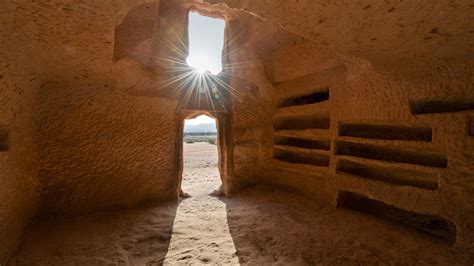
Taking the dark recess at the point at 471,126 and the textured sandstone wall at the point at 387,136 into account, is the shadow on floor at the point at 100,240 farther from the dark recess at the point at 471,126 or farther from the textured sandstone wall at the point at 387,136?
the dark recess at the point at 471,126

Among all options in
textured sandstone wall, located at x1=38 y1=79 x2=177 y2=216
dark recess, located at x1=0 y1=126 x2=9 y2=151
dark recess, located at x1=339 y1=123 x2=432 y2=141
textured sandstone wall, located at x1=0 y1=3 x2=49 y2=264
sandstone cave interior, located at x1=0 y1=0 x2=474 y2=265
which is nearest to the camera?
textured sandstone wall, located at x1=0 y1=3 x2=49 y2=264

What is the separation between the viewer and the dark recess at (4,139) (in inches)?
83.2

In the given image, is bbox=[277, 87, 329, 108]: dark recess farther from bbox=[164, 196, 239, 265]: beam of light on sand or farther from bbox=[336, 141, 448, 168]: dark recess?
bbox=[164, 196, 239, 265]: beam of light on sand

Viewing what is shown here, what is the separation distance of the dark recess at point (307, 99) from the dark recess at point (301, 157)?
99cm

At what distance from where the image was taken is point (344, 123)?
3418 millimetres

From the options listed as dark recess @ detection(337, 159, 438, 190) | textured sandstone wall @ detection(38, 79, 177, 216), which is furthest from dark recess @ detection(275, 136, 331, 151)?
textured sandstone wall @ detection(38, 79, 177, 216)

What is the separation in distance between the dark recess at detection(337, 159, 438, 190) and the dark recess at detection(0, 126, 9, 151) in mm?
4038

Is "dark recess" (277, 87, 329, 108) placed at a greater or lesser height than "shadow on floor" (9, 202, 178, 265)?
greater

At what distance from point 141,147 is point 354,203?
136 inches

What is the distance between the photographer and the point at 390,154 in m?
2.98

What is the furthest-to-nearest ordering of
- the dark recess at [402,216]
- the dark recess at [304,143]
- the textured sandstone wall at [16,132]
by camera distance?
the dark recess at [304,143] < the dark recess at [402,216] < the textured sandstone wall at [16,132]

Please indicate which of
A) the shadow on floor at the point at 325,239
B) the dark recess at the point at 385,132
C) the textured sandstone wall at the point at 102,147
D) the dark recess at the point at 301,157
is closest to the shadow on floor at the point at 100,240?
the textured sandstone wall at the point at 102,147

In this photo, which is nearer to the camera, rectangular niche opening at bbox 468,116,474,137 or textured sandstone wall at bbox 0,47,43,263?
textured sandstone wall at bbox 0,47,43,263

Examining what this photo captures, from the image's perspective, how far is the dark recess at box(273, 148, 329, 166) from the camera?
3.94 metres
